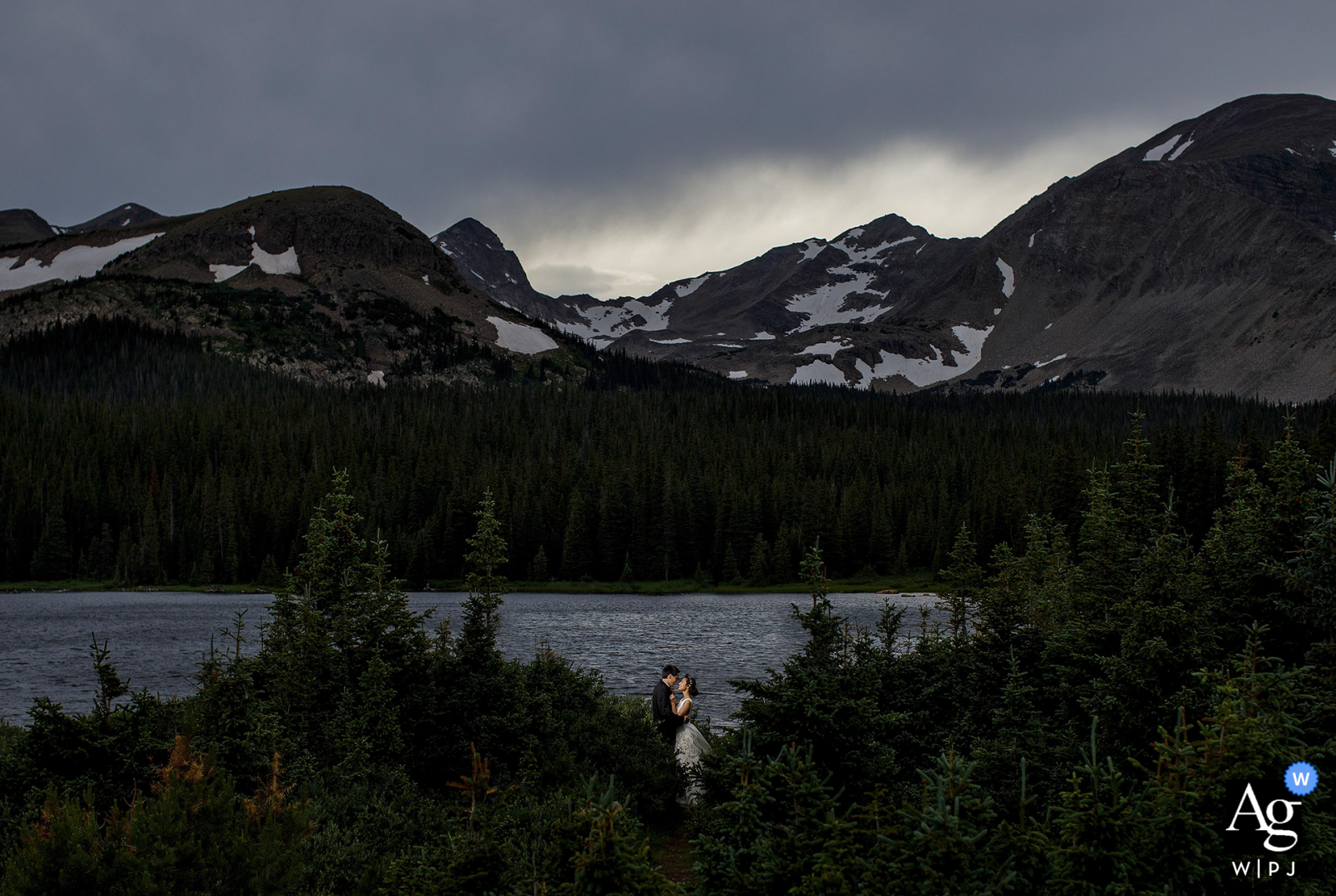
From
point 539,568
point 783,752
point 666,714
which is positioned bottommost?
point 539,568

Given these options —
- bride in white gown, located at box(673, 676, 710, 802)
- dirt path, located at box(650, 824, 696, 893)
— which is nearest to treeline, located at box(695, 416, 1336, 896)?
dirt path, located at box(650, 824, 696, 893)

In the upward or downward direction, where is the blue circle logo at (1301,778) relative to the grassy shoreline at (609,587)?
upward

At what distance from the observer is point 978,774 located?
15.5 m

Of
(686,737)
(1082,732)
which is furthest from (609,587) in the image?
(1082,732)

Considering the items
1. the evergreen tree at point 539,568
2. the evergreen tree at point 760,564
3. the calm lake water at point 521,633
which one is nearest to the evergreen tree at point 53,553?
the calm lake water at point 521,633

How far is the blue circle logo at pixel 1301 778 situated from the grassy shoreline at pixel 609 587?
95315 millimetres

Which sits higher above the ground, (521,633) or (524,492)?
(524,492)

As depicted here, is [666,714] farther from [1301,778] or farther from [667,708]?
[1301,778]

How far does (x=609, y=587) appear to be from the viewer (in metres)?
111

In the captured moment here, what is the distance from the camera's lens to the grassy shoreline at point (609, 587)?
347 feet

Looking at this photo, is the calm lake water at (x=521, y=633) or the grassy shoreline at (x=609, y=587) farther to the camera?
the grassy shoreline at (x=609, y=587)

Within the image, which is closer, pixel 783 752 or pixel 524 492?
pixel 783 752

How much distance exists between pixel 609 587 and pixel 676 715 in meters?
89.6

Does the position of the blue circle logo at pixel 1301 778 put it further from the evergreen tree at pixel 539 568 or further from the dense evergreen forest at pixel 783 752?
the evergreen tree at pixel 539 568
